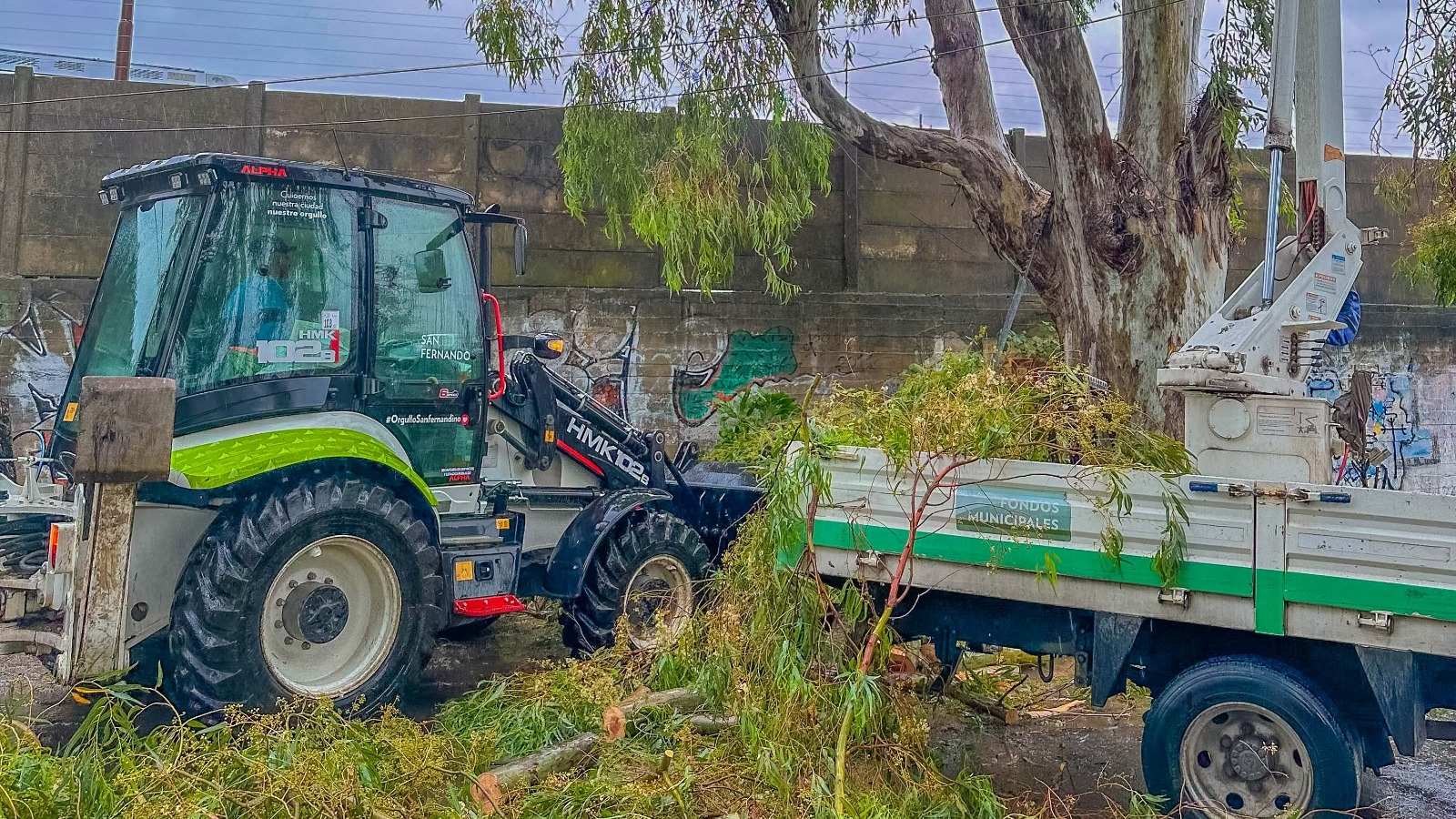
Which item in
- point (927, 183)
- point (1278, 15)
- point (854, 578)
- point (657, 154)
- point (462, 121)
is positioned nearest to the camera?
point (854, 578)

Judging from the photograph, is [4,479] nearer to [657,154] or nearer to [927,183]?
[657,154]

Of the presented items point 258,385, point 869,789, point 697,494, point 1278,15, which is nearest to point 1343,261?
point 1278,15

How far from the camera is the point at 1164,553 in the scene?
14.6 feet

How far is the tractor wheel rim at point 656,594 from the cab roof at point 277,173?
257 centimetres

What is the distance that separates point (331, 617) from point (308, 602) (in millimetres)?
148

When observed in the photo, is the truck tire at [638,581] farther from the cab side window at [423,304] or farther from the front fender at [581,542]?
the cab side window at [423,304]

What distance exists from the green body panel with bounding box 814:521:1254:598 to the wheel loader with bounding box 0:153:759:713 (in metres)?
1.16

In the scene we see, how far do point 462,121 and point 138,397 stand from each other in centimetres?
822

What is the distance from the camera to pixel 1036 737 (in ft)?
19.5

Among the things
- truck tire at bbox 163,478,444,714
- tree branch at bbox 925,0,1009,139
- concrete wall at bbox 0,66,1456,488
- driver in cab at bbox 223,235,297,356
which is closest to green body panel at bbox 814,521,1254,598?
truck tire at bbox 163,478,444,714

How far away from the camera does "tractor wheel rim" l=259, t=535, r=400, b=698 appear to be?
5.28m

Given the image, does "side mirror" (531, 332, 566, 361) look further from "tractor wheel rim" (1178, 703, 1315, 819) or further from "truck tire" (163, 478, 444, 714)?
"tractor wheel rim" (1178, 703, 1315, 819)


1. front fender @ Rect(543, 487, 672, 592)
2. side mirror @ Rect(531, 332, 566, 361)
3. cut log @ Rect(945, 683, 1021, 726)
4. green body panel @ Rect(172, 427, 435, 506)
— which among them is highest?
side mirror @ Rect(531, 332, 566, 361)

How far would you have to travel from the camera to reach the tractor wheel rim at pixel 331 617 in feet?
17.3
